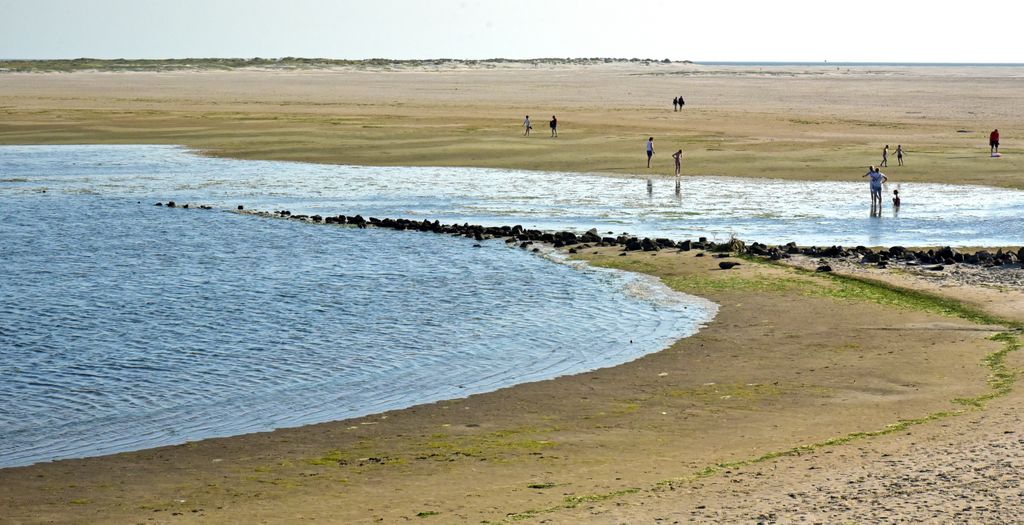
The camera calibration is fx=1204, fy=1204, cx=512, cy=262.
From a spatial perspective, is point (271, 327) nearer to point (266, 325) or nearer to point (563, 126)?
point (266, 325)

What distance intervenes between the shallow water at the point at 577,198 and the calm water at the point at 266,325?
5.65m

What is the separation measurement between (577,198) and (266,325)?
2132 centimetres

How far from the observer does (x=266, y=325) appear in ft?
77.3

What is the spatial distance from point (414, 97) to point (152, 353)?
98923 millimetres

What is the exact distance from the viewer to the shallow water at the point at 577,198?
3528 centimetres

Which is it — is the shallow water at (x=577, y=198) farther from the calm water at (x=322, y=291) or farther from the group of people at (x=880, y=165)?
the group of people at (x=880, y=165)

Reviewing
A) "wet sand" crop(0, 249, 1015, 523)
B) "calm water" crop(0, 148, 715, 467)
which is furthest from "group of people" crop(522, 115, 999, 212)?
"wet sand" crop(0, 249, 1015, 523)

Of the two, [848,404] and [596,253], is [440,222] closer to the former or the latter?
[596,253]

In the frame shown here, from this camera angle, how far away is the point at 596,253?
31594 millimetres

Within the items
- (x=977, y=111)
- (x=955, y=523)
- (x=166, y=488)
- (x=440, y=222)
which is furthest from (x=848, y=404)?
(x=977, y=111)

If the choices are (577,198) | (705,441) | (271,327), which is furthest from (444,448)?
(577,198)

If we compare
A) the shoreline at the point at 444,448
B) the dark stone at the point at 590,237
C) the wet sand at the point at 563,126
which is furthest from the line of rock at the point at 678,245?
the wet sand at the point at 563,126

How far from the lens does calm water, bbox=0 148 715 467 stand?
1753 cm

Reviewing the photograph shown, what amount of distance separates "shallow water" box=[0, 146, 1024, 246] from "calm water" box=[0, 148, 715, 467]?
18.5 feet
